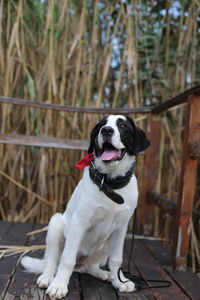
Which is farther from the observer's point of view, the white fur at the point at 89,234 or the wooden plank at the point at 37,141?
the wooden plank at the point at 37,141

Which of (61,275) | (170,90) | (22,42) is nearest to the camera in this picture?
(61,275)

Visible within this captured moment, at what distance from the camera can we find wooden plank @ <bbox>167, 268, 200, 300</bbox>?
190 centimetres

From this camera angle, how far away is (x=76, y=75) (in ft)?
11.3

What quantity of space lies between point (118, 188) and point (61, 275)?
0.53 metres

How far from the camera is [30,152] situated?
355 cm

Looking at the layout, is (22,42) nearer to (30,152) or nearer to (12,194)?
(30,152)

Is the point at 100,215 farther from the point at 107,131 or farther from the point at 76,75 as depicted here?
the point at 76,75

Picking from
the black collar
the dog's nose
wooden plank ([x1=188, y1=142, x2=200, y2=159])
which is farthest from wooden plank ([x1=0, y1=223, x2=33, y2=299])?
wooden plank ([x1=188, y1=142, x2=200, y2=159])

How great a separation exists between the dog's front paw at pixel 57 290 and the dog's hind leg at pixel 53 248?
0.28ft

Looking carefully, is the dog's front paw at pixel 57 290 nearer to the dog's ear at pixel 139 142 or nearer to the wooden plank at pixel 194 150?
the dog's ear at pixel 139 142

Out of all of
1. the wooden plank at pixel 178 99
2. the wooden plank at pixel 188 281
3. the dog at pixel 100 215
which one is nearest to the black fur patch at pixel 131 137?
the dog at pixel 100 215

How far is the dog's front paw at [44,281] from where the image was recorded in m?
1.78

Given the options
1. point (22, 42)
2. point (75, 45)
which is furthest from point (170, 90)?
point (22, 42)

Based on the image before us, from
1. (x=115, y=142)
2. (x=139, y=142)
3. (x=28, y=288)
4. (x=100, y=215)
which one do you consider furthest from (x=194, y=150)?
(x=28, y=288)
